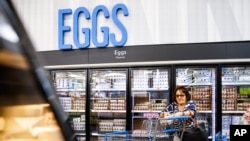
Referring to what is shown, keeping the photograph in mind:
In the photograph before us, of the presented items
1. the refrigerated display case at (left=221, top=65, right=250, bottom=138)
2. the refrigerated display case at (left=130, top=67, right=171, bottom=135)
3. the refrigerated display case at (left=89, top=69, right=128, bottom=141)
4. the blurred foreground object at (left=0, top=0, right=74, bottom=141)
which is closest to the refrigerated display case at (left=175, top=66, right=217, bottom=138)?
the refrigerated display case at (left=221, top=65, right=250, bottom=138)

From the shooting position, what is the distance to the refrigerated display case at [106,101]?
6.23m

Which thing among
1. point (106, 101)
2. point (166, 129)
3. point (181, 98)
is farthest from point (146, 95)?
point (166, 129)

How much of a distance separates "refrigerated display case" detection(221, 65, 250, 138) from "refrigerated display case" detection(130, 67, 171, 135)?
912 millimetres

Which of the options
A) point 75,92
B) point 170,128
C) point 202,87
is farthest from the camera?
point 75,92

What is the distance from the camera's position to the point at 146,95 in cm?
612

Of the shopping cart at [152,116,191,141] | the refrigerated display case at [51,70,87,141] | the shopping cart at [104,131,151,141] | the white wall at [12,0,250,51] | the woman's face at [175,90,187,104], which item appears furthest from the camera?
the refrigerated display case at [51,70,87,141]

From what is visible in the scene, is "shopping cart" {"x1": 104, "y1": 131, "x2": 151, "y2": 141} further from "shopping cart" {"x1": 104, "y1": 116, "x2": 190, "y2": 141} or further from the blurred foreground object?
the blurred foreground object

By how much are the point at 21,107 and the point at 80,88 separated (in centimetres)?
589

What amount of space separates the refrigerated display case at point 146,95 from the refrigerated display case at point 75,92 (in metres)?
0.90

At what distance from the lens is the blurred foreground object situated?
2.03 ft

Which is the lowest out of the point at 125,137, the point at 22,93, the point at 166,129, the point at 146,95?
the point at 125,137

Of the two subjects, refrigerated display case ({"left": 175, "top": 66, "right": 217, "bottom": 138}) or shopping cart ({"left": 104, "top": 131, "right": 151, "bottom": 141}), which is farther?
refrigerated display case ({"left": 175, "top": 66, "right": 217, "bottom": 138})

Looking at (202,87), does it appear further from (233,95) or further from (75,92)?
(75,92)

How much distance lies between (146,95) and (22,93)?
217 inches
